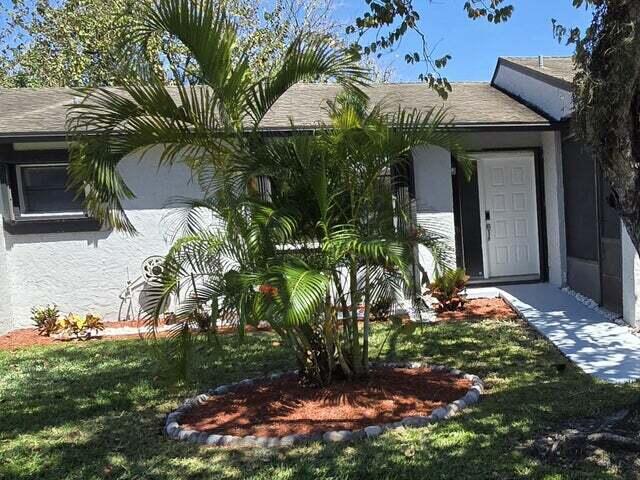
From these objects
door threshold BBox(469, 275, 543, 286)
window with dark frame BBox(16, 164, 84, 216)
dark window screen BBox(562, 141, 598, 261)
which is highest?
window with dark frame BBox(16, 164, 84, 216)

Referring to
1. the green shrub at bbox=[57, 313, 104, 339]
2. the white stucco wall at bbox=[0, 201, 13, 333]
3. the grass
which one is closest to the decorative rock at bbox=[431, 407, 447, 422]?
the grass

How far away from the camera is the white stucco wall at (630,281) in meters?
7.07

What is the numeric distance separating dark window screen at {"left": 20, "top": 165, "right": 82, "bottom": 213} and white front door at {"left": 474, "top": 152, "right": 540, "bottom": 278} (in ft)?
23.4

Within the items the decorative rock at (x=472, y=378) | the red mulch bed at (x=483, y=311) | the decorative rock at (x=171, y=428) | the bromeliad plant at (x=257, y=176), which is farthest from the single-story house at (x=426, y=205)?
the decorative rock at (x=171, y=428)

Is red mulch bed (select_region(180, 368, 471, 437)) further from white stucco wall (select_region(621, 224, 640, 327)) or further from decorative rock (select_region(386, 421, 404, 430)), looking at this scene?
white stucco wall (select_region(621, 224, 640, 327))

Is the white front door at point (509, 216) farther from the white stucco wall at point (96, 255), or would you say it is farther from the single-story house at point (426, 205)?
the white stucco wall at point (96, 255)

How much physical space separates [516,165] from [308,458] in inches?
315

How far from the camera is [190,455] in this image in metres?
4.15

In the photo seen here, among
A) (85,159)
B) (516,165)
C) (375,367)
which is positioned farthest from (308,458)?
(516,165)

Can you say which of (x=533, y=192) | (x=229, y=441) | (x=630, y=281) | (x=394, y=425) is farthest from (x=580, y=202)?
(x=229, y=441)

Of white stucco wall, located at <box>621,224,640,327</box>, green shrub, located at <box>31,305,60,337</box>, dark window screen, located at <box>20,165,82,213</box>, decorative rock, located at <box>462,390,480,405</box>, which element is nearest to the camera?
decorative rock, located at <box>462,390,480,405</box>

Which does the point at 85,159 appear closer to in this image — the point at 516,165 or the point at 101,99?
the point at 101,99

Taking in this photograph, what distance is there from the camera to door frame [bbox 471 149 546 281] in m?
10.1

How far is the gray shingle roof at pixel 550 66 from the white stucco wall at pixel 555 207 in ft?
3.34
